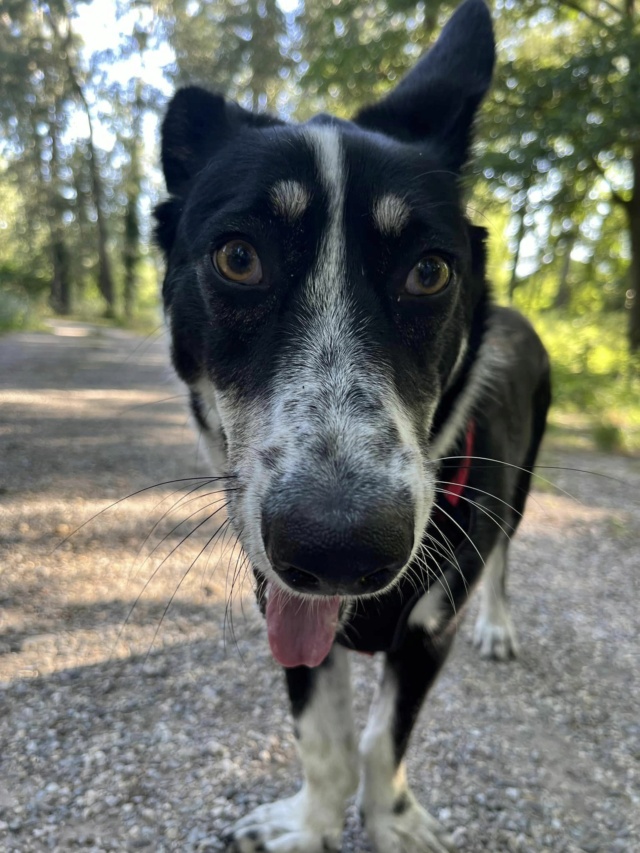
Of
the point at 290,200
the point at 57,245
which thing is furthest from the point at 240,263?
the point at 57,245

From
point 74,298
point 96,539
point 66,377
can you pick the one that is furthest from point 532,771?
point 74,298

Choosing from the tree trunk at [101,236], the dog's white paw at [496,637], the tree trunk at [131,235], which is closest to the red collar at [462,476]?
the dog's white paw at [496,637]

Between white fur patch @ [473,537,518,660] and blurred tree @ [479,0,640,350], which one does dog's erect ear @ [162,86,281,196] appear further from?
blurred tree @ [479,0,640,350]

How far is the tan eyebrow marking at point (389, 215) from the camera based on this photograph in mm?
1679

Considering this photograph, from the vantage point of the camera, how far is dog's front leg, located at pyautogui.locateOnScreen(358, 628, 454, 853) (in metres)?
1.93

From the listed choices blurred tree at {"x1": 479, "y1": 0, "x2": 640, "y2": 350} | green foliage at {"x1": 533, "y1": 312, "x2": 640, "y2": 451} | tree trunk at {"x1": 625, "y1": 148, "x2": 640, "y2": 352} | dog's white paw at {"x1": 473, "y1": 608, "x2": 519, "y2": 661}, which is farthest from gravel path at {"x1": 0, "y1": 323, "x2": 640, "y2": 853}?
tree trunk at {"x1": 625, "y1": 148, "x2": 640, "y2": 352}

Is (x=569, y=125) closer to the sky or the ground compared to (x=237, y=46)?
closer to the ground

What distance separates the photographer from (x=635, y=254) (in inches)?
426

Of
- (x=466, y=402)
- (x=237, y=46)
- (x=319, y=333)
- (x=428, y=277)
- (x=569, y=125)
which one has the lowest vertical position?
(x=466, y=402)

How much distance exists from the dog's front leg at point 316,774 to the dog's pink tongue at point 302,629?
0.32 meters

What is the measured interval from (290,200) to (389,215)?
27 centimetres

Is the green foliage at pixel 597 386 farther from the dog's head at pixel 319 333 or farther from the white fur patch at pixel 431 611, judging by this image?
the dog's head at pixel 319 333

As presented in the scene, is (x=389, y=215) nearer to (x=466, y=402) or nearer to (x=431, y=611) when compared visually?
(x=466, y=402)

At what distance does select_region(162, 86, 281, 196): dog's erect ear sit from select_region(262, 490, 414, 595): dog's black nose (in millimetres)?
1480
